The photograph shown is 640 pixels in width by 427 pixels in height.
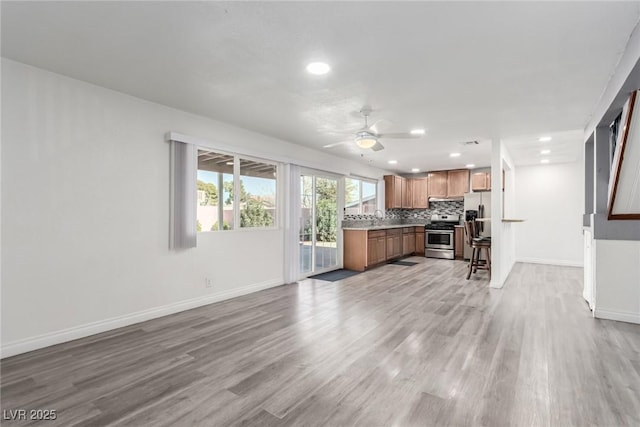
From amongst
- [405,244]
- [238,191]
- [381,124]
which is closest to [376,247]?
[405,244]

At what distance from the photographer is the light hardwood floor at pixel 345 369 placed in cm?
191

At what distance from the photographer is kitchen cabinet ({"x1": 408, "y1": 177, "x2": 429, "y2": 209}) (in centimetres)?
916

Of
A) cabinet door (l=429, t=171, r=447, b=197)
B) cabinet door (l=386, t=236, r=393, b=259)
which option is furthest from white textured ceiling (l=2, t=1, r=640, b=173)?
cabinet door (l=429, t=171, r=447, b=197)

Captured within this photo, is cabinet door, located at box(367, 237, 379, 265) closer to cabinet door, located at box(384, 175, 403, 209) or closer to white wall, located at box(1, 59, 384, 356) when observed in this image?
cabinet door, located at box(384, 175, 403, 209)

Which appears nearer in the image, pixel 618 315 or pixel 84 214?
pixel 84 214

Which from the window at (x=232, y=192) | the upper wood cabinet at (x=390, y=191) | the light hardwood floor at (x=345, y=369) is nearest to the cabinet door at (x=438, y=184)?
the upper wood cabinet at (x=390, y=191)

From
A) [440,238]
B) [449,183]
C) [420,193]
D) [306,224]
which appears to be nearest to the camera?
[306,224]

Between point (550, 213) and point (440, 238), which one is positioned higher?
point (550, 213)

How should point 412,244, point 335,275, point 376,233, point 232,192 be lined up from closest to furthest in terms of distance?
point 232,192 < point 335,275 < point 376,233 < point 412,244

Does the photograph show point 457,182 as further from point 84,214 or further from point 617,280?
point 84,214

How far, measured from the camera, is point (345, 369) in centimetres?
244

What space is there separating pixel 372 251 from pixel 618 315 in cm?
406

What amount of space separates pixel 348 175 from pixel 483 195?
11.8 ft

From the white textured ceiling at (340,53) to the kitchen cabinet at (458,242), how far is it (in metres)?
4.60
